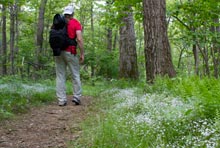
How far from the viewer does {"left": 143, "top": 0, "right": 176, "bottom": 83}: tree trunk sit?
23.7ft

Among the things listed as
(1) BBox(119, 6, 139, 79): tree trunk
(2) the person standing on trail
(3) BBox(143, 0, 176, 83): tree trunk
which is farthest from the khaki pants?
(1) BBox(119, 6, 139, 79): tree trunk

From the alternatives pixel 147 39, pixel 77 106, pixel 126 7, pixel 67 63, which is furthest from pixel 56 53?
pixel 126 7

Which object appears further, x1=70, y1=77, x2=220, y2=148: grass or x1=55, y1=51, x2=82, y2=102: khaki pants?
x1=55, y1=51, x2=82, y2=102: khaki pants

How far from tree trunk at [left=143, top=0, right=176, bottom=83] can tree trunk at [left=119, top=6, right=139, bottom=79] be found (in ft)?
12.8

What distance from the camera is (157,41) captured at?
23.9 feet

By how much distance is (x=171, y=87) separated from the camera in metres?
5.87

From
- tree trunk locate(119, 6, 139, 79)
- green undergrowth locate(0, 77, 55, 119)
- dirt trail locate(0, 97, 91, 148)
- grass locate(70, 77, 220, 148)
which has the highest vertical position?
tree trunk locate(119, 6, 139, 79)

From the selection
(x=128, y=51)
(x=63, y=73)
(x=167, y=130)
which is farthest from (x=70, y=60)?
(x=167, y=130)

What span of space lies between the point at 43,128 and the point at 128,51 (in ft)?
23.0

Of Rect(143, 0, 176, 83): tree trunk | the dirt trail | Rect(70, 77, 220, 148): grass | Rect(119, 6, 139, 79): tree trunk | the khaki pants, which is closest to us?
Rect(70, 77, 220, 148): grass

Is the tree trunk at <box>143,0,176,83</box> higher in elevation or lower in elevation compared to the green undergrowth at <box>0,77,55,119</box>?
higher

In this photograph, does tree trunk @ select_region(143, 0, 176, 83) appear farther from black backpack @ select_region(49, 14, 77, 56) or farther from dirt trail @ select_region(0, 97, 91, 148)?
dirt trail @ select_region(0, 97, 91, 148)

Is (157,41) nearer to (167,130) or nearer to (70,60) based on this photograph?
(70,60)

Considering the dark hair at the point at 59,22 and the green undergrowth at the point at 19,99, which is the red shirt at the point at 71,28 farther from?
the green undergrowth at the point at 19,99
